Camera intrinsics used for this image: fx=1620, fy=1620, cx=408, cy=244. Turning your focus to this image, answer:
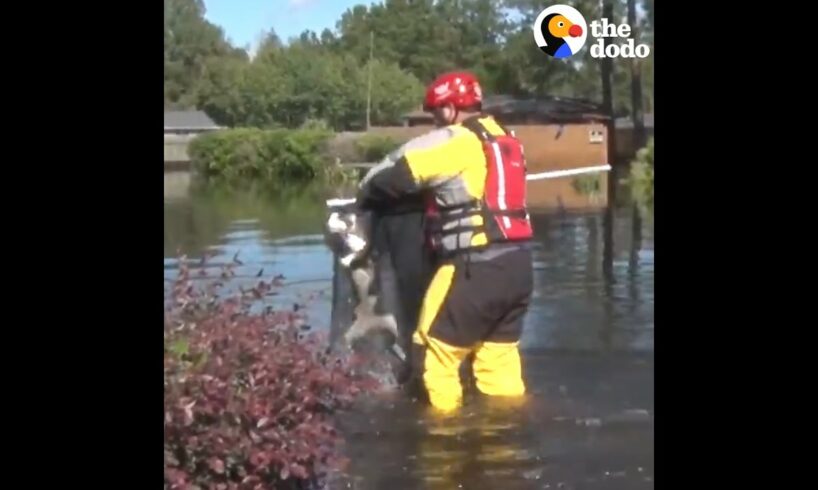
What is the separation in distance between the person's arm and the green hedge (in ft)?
0.64

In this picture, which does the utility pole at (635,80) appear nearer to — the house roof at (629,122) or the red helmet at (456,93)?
the house roof at (629,122)

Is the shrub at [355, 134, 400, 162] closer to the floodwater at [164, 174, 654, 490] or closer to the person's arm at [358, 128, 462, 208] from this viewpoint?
the person's arm at [358, 128, 462, 208]

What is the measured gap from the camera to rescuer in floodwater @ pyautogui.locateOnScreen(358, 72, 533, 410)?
4.68 meters

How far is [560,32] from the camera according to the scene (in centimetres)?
475

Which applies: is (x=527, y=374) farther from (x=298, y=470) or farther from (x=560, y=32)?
(x=560, y=32)

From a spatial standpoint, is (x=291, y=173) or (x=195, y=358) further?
(x=291, y=173)

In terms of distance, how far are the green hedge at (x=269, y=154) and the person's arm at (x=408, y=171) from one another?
20 centimetres

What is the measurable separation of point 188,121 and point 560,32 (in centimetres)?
112

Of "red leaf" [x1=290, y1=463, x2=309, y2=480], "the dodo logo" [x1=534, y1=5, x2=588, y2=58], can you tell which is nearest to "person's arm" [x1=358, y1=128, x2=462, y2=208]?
"the dodo logo" [x1=534, y1=5, x2=588, y2=58]

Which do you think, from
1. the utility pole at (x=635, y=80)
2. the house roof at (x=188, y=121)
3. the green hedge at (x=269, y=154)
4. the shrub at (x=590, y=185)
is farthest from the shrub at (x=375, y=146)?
the utility pole at (x=635, y=80)
